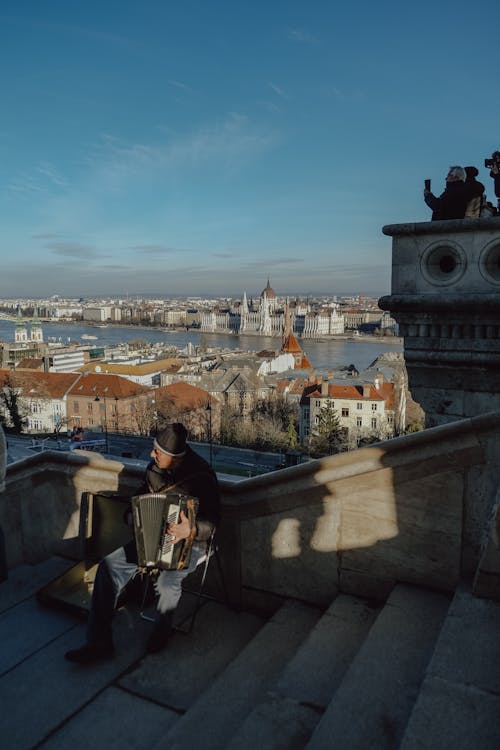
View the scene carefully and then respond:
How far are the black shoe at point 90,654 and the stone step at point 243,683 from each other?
16.8 inches

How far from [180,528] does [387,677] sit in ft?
2.55

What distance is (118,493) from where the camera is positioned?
257 cm

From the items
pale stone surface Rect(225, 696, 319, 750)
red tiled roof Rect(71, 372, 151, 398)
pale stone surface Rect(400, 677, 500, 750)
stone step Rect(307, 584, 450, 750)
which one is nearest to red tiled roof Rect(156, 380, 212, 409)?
red tiled roof Rect(71, 372, 151, 398)

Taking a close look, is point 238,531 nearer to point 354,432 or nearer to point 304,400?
point 354,432

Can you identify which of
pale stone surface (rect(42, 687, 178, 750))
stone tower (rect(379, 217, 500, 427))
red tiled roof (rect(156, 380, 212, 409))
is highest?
stone tower (rect(379, 217, 500, 427))

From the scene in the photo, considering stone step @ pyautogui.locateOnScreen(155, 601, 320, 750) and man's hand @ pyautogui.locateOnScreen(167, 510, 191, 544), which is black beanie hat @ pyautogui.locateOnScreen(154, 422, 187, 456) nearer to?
man's hand @ pyautogui.locateOnScreen(167, 510, 191, 544)

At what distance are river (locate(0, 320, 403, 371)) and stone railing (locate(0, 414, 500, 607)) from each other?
2336 inches

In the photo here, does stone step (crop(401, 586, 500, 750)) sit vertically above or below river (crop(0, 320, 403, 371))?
above

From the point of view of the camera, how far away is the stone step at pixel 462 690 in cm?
119

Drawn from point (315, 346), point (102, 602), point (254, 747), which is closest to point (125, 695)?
point (102, 602)

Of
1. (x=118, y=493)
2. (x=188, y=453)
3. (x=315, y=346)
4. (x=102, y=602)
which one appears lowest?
(x=315, y=346)

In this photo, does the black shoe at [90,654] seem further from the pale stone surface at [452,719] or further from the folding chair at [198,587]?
the pale stone surface at [452,719]

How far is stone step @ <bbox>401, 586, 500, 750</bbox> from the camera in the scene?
3.91 feet

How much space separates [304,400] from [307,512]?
29828mm
